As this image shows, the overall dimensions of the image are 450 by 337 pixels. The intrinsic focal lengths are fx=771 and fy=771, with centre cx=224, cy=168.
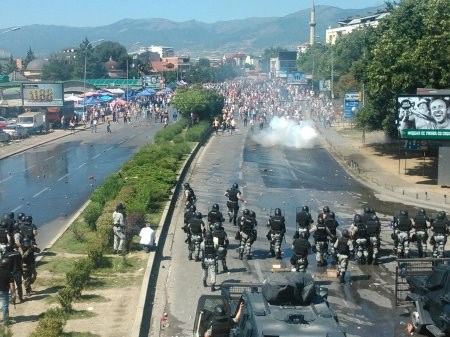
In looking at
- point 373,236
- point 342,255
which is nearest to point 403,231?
point 373,236

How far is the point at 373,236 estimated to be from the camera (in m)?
18.3

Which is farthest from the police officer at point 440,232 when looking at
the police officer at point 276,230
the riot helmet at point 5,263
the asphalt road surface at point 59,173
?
the asphalt road surface at point 59,173

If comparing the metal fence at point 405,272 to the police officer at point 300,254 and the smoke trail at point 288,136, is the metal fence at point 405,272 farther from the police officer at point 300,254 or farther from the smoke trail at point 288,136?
the smoke trail at point 288,136

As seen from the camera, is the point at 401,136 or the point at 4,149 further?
the point at 4,149

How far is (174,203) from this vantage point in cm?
2664

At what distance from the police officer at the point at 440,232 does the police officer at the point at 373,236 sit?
4.38ft

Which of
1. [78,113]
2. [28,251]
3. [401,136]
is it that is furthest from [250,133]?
[28,251]

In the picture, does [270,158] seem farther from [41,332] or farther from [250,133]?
[41,332]

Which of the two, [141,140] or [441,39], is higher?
[441,39]

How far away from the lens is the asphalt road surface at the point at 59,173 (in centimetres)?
2680

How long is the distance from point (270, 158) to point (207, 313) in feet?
102

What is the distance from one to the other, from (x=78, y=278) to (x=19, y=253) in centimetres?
119

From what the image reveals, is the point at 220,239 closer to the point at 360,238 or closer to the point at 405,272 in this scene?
the point at 360,238

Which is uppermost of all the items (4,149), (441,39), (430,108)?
(441,39)
